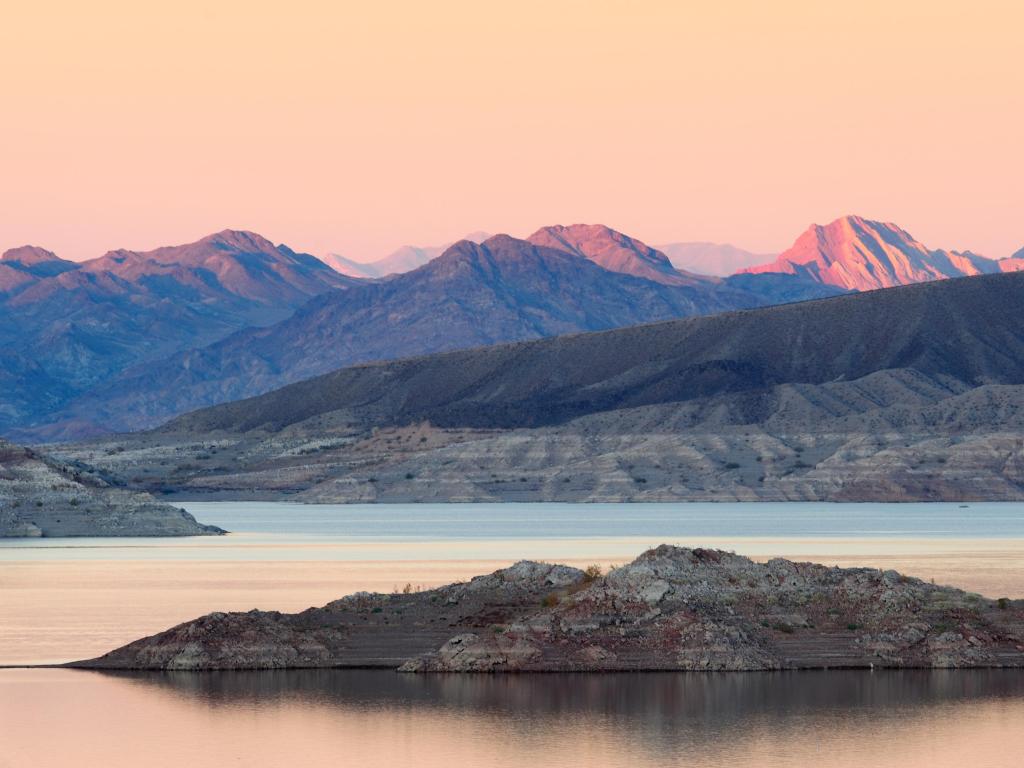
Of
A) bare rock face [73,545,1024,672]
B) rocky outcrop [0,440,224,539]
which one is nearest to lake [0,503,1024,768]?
bare rock face [73,545,1024,672]

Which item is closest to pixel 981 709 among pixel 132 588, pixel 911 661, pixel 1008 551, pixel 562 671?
pixel 911 661

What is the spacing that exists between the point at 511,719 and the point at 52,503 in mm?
88186

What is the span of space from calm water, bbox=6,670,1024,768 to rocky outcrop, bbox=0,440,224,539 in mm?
76824

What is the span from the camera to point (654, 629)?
160 ft

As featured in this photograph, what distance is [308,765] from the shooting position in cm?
3591

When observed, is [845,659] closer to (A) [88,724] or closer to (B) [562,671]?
(B) [562,671]

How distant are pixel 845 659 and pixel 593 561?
4708 cm

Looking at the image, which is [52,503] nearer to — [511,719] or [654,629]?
[654,629]

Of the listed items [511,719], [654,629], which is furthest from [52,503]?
[511,719]

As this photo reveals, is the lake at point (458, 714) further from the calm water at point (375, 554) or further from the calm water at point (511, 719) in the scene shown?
the calm water at point (375, 554)

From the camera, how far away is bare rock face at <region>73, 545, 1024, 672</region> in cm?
4747

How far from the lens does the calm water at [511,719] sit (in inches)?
1448

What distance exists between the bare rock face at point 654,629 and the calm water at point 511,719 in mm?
934

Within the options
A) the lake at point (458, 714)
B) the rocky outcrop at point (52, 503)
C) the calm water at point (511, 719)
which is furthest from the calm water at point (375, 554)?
the calm water at point (511, 719)
